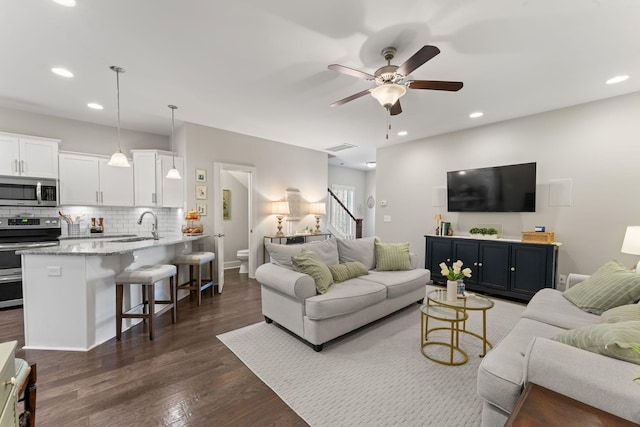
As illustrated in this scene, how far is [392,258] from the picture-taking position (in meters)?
3.63

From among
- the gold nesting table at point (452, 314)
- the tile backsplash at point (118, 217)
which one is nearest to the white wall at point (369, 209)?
the tile backsplash at point (118, 217)

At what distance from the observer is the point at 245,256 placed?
5508 mm

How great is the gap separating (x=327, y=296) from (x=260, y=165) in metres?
3.55

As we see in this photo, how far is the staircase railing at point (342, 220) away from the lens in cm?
754

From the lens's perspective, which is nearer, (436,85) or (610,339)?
(610,339)

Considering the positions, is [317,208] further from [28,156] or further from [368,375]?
[28,156]

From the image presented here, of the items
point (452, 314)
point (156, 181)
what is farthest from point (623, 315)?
point (156, 181)

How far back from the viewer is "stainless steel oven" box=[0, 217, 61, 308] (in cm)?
343

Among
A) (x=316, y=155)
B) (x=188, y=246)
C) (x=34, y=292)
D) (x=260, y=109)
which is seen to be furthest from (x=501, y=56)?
(x=34, y=292)

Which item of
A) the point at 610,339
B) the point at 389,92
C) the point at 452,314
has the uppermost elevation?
the point at 389,92

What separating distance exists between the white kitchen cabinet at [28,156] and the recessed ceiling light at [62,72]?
1.66 m

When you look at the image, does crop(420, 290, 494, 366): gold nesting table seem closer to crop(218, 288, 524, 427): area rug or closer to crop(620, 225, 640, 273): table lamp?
crop(218, 288, 524, 427): area rug

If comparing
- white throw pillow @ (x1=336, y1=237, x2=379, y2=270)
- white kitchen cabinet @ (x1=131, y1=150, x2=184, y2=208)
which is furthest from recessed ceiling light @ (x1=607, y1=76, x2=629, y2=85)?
white kitchen cabinet @ (x1=131, y1=150, x2=184, y2=208)

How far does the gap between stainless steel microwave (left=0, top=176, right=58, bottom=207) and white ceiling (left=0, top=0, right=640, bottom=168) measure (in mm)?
1088
